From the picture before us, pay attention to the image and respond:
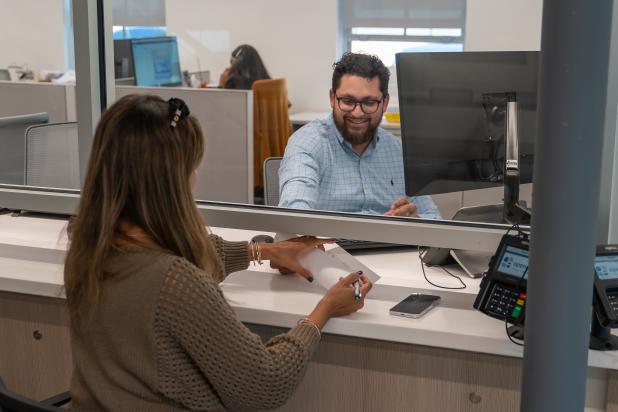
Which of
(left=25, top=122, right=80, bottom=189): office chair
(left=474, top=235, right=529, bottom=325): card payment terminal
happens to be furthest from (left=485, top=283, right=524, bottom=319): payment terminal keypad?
(left=25, top=122, right=80, bottom=189): office chair

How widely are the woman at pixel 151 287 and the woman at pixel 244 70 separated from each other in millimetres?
3389

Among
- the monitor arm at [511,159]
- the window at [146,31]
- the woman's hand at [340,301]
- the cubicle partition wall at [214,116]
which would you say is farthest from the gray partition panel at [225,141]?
the window at [146,31]

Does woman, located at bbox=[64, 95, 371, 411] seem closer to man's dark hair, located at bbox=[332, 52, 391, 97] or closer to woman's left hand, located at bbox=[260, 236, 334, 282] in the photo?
woman's left hand, located at bbox=[260, 236, 334, 282]

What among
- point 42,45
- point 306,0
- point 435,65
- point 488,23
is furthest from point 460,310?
point 42,45

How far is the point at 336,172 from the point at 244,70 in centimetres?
279

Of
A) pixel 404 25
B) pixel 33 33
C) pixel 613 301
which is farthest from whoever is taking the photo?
pixel 33 33

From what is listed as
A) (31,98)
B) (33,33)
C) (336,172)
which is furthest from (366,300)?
(33,33)

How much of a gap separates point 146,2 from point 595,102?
15.8ft

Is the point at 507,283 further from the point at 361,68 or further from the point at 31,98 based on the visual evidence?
the point at 31,98

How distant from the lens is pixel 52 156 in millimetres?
2633

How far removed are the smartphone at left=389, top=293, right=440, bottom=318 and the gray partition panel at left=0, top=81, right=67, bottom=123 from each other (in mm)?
2645

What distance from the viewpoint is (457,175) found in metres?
1.98

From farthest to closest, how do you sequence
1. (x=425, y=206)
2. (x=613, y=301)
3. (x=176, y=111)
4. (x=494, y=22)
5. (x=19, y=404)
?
(x=494, y=22) → (x=425, y=206) → (x=613, y=301) → (x=176, y=111) → (x=19, y=404)

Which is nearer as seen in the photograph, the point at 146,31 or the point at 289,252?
the point at 289,252
